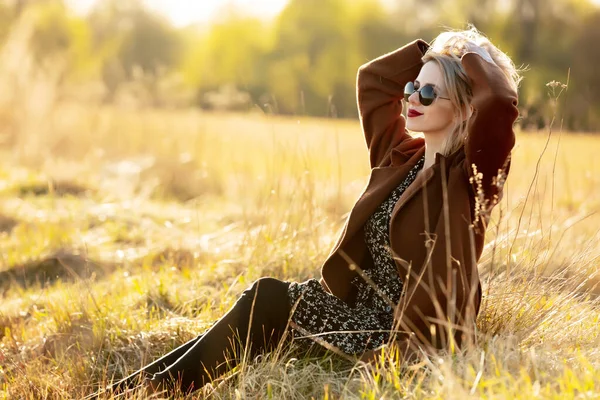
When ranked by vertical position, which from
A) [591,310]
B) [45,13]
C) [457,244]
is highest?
[45,13]

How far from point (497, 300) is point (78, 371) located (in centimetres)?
183

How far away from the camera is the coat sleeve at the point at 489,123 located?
264 cm

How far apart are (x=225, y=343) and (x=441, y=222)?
3.10ft

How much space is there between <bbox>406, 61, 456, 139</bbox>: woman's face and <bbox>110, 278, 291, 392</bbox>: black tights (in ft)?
2.74

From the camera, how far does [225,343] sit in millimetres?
2936

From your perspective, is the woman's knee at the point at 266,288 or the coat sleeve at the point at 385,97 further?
the coat sleeve at the point at 385,97

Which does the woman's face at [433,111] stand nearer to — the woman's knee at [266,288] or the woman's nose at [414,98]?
the woman's nose at [414,98]

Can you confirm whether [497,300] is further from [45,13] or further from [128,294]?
[45,13]

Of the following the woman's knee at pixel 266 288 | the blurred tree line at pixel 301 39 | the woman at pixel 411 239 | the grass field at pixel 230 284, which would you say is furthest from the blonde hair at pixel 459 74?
the blurred tree line at pixel 301 39

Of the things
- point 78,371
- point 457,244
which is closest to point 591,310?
point 457,244

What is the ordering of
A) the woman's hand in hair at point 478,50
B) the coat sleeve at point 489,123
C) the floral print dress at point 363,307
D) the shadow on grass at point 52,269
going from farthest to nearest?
1. the shadow on grass at point 52,269
2. the floral print dress at point 363,307
3. the woman's hand in hair at point 478,50
4. the coat sleeve at point 489,123

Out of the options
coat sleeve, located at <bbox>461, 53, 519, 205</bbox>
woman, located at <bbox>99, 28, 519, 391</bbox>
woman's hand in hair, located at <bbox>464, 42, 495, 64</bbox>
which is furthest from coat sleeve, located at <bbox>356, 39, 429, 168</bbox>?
coat sleeve, located at <bbox>461, 53, 519, 205</bbox>

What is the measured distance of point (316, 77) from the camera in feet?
93.2

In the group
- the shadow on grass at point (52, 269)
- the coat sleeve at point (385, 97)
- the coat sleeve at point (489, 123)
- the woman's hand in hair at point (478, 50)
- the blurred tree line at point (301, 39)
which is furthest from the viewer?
the blurred tree line at point (301, 39)
